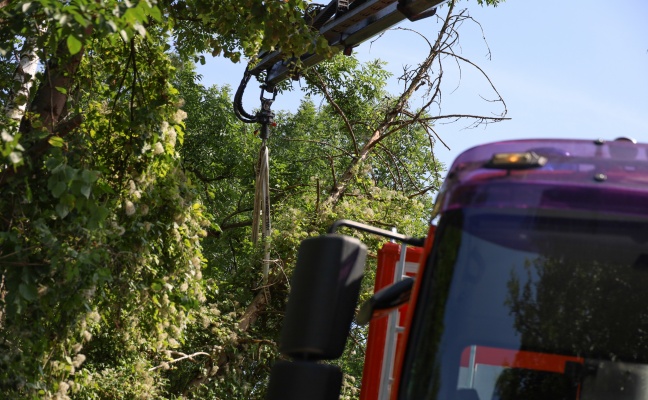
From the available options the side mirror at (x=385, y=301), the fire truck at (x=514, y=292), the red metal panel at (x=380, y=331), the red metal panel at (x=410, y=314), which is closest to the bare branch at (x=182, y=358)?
the red metal panel at (x=380, y=331)

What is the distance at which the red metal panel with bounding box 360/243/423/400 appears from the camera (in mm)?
5427

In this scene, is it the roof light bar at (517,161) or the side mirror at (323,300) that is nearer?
the side mirror at (323,300)

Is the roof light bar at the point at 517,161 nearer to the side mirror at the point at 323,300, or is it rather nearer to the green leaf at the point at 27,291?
the side mirror at the point at 323,300

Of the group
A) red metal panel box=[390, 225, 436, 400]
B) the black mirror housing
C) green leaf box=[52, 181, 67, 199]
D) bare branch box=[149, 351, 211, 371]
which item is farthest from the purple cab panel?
bare branch box=[149, 351, 211, 371]

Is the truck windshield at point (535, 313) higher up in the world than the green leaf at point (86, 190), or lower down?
lower down

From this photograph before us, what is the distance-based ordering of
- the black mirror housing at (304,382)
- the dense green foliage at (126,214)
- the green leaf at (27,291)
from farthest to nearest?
1. the dense green foliage at (126,214)
2. the green leaf at (27,291)
3. the black mirror housing at (304,382)

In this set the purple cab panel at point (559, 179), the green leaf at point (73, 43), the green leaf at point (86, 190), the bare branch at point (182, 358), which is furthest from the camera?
the bare branch at point (182, 358)

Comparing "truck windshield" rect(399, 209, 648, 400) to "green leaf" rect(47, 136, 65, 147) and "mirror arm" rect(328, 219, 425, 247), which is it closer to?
"mirror arm" rect(328, 219, 425, 247)

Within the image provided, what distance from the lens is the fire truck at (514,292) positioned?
12.4 feet

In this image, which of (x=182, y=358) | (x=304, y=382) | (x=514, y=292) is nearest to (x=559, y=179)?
(x=514, y=292)

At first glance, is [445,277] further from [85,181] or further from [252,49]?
[252,49]

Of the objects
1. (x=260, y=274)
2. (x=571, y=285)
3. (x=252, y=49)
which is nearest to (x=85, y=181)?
(x=571, y=285)

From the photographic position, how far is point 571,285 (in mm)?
3920

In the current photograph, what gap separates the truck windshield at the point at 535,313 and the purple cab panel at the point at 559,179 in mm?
56
